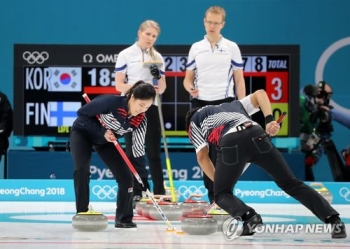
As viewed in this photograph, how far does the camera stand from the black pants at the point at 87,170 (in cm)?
716

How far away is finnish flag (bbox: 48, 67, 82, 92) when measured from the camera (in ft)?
36.5

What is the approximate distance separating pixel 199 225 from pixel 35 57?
4.89 meters

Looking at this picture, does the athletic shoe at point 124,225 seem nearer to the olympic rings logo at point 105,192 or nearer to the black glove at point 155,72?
the black glove at point 155,72

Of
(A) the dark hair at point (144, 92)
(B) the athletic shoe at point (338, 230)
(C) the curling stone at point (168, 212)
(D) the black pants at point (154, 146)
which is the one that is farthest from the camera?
(D) the black pants at point (154, 146)

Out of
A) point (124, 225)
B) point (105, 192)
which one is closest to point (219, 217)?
point (124, 225)

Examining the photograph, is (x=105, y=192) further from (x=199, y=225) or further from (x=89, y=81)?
(x=199, y=225)

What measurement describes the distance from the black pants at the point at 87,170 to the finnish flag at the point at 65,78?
12.8ft

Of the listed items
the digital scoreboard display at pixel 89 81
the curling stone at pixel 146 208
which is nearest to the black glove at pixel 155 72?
the curling stone at pixel 146 208

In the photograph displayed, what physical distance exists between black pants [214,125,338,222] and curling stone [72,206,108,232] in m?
0.94

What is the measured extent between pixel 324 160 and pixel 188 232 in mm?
5720

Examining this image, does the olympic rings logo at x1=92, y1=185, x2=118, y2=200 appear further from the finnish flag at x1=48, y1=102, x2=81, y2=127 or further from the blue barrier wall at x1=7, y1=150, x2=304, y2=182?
the finnish flag at x1=48, y1=102, x2=81, y2=127

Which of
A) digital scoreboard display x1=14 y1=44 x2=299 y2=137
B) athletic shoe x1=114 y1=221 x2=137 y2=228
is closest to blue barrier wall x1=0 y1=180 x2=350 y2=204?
digital scoreboard display x1=14 y1=44 x2=299 y2=137

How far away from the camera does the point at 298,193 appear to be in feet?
21.4

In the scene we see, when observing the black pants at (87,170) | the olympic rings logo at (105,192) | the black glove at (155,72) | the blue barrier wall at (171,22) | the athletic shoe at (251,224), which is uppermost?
the blue barrier wall at (171,22)
